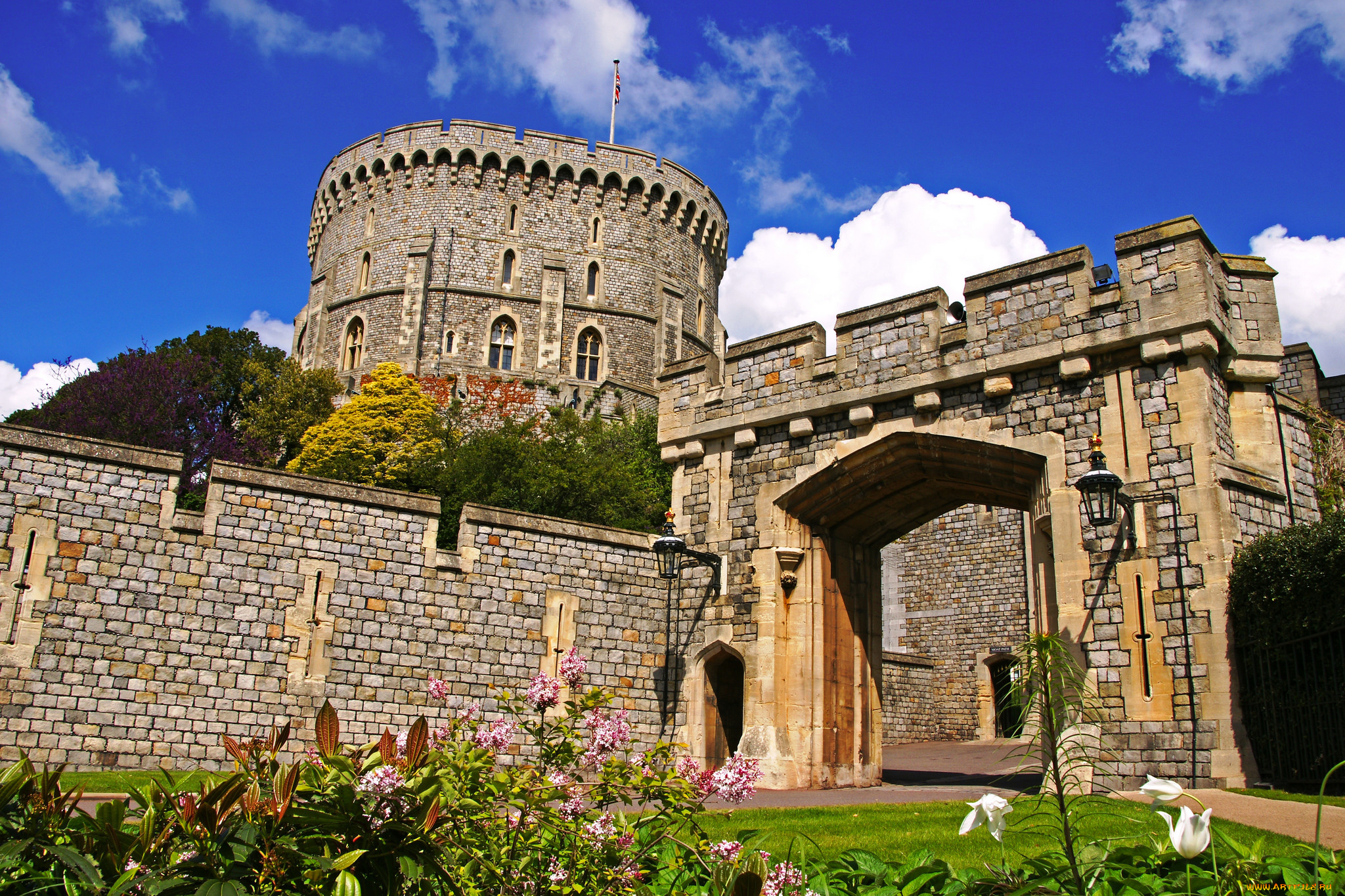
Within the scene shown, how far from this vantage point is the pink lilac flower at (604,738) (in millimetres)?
3750

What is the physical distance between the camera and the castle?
9219 millimetres

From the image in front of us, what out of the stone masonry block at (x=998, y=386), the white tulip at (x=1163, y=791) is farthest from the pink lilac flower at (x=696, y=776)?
the stone masonry block at (x=998, y=386)

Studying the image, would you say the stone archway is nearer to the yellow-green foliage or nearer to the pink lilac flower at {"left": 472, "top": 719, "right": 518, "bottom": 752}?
the pink lilac flower at {"left": 472, "top": 719, "right": 518, "bottom": 752}

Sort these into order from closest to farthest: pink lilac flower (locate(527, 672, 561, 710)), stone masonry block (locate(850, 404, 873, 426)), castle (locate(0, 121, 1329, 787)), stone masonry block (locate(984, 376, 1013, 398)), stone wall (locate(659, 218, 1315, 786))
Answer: pink lilac flower (locate(527, 672, 561, 710))
stone wall (locate(659, 218, 1315, 786))
castle (locate(0, 121, 1329, 787))
stone masonry block (locate(984, 376, 1013, 398))
stone masonry block (locate(850, 404, 873, 426))

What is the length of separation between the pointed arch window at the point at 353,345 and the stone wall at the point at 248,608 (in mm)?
32007

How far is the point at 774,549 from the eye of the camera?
480 inches

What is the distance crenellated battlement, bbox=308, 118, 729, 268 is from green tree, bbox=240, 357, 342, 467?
10.7m

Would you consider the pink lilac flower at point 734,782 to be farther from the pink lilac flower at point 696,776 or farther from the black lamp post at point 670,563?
the black lamp post at point 670,563

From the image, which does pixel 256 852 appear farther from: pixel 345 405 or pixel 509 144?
pixel 509 144

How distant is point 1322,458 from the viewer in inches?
416

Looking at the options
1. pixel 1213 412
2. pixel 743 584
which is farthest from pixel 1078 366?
pixel 743 584

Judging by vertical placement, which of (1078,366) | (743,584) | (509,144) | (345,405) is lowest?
(743,584)

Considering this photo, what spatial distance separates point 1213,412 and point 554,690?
799 centimetres

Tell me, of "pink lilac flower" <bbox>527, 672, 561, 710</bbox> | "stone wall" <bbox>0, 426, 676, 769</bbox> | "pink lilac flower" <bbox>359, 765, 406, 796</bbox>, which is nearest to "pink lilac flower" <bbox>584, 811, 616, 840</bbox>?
"pink lilac flower" <bbox>527, 672, 561, 710</bbox>
